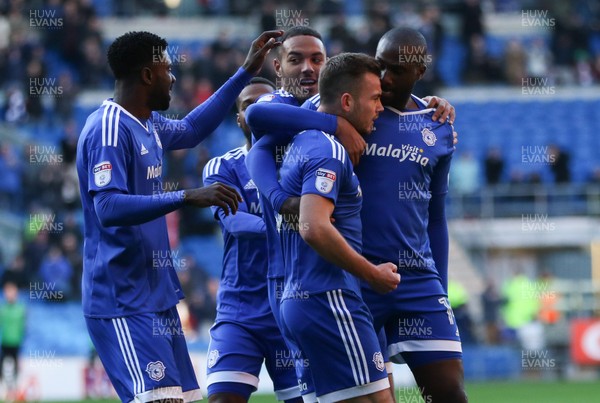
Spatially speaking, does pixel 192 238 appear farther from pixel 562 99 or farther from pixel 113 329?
pixel 113 329

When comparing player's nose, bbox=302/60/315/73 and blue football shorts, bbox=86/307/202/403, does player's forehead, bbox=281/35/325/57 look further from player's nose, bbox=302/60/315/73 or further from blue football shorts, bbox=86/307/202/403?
blue football shorts, bbox=86/307/202/403

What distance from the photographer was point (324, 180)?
225 inches

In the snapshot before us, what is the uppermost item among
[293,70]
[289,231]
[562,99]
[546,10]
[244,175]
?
[546,10]

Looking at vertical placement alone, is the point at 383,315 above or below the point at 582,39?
below

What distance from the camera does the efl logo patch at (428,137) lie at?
21.8ft

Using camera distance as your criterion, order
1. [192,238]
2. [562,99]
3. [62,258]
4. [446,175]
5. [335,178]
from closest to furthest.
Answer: [335,178], [446,175], [62,258], [192,238], [562,99]

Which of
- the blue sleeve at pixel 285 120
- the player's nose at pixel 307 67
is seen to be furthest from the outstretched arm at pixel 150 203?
the player's nose at pixel 307 67

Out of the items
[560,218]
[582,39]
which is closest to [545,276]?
[560,218]

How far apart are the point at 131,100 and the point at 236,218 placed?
1210 mm

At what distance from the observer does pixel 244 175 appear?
25.4ft

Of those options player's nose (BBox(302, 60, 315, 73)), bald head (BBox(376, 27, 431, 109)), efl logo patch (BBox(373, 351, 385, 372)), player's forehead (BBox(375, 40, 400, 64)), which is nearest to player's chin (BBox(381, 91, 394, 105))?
bald head (BBox(376, 27, 431, 109))

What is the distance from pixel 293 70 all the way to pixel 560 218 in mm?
15331

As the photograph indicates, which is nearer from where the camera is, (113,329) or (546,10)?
(113,329)

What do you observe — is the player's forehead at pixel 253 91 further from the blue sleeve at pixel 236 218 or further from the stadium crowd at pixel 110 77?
the stadium crowd at pixel 110 77
